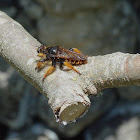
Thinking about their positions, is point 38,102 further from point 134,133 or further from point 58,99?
point 58,99

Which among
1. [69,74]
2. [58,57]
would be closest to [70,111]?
[69,74]

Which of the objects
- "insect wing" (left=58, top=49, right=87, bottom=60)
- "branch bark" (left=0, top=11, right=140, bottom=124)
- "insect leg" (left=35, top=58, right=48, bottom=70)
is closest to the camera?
"branch bark" (left=0, top=11, right=140, bottom=124)

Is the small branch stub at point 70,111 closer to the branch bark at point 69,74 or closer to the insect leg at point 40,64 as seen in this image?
the branch bark at point 69,74

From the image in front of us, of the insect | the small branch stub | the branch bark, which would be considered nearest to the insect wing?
the insect

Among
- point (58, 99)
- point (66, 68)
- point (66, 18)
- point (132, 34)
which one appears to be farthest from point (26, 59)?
point (132, 34)

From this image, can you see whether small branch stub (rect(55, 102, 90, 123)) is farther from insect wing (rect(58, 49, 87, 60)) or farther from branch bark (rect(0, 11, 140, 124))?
insect wing (rect(58, 49, 87, 60))

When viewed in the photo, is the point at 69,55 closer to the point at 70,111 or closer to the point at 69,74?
the point at 69,74

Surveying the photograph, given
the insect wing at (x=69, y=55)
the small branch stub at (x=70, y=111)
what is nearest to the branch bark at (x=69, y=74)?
the small branch stub at (x=70, y=111)
